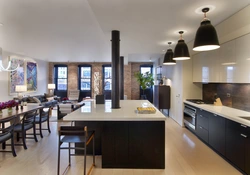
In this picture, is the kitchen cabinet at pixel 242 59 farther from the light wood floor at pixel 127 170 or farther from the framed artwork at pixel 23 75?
the framed artwork at pixel 23 75

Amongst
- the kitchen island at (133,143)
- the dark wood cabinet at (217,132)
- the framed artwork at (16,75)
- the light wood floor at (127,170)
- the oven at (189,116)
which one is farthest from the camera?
the framed artwork at (16,75)

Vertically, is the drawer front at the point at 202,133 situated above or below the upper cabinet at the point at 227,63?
below

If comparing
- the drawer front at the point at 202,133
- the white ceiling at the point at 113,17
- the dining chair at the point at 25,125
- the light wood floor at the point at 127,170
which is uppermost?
the white ceiling at the point at 113,17

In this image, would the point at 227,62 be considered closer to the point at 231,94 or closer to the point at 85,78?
the point at 231,94

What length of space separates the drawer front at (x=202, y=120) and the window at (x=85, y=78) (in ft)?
28.8

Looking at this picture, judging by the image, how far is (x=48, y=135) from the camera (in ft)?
15.3

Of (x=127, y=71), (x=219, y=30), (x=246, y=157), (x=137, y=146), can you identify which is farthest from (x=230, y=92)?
(x=127, y=71)

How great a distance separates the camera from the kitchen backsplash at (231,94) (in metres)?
3.38

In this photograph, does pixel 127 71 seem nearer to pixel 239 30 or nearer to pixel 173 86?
pixel 173 86

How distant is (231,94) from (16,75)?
8.72 m

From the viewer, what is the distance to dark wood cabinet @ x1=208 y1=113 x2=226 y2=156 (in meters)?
3.16

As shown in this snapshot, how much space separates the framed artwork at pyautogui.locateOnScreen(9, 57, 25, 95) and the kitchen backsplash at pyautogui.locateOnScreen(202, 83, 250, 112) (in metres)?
8.02

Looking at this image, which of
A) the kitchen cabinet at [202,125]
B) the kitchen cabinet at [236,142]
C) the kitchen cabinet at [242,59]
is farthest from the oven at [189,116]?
the kitchen cabinet at [242,59]

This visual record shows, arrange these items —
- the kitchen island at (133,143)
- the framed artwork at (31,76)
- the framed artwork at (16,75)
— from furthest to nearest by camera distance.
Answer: the framed artwork at (31,76)
the framed artwork at (16,75)
the kitchen island at (133,143)
